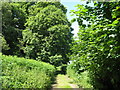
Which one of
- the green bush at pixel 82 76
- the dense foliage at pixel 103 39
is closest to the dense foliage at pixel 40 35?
the green bush at pixel 82 76

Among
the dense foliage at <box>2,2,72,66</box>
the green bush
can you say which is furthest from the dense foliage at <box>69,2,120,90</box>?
the dense foliage at <box>2,2,72,66</box>

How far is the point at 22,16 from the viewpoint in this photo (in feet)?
80.9

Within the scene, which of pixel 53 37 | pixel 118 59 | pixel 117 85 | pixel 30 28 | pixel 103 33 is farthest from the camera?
pixel 30 28

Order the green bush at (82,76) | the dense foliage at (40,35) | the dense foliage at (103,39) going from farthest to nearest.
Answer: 1. the dense foliage at (40,35)
2. the green bush at (82,76)
3. the dense foliage at (103,39)

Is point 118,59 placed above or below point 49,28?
below

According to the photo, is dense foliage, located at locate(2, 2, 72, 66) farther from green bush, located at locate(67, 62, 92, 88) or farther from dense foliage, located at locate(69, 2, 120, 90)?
dense foliage, located at locate(69, 2, 120, 90)

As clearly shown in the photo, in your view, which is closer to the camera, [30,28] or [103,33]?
[103,33]

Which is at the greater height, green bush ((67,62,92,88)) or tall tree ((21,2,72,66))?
tall tree ((21,2,72,66))

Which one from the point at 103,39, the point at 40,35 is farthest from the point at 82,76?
the point at 40,35

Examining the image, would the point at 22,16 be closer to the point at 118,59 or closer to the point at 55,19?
the point at 55,19

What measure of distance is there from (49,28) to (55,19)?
191 cm

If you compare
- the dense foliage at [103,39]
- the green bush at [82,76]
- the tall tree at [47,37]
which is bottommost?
the green bush at [82,76]

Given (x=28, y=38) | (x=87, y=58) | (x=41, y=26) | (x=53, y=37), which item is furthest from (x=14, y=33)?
(x=87, y=58)

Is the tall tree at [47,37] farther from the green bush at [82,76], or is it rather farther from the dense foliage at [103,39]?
the dense foliage at [103,39]
